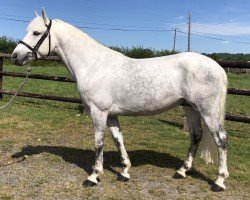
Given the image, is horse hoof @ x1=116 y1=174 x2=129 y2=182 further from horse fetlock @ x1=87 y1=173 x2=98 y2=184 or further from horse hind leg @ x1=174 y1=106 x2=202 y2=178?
horse hind leg @ x1=174 y1=106 x2=202 y2=178

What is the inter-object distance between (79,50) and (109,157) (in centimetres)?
205

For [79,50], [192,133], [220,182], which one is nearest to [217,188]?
[220,182]

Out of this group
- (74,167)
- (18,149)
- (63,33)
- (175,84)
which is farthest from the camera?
(18,149)

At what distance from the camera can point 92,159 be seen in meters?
5.91

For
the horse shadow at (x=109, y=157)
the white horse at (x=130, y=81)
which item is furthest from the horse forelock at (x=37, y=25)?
the horse shadow at (x=109, y=157)

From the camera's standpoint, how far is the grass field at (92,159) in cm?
459

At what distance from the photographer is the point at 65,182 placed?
4.85 metres

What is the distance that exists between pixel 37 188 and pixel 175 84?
2.26 metres

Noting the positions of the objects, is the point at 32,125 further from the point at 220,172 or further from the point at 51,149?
the point at 220,172

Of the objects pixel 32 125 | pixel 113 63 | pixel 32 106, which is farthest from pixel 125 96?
pixel 32 106

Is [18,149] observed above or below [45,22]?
below

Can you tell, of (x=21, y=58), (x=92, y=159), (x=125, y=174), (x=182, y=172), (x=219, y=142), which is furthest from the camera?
(x=92, y=159)

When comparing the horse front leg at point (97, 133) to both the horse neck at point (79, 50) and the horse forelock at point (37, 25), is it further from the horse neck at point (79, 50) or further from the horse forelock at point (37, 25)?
the horse forelock at point (37, 25)

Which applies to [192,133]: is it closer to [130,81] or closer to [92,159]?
[130,81]
